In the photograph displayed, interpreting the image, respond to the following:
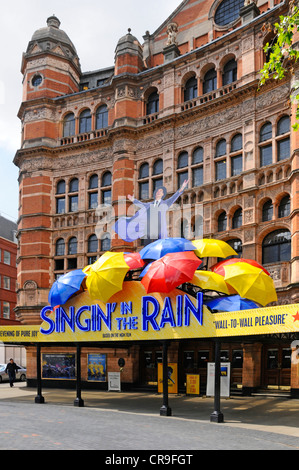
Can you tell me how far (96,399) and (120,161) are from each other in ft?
49.9

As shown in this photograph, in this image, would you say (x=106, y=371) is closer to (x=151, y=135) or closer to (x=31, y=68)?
(x=151, y=135)

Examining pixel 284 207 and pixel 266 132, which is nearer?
pixel 284 207

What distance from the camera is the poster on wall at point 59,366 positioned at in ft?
116

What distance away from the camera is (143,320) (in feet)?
70.4

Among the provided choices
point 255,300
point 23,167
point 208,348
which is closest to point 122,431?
point 255,300

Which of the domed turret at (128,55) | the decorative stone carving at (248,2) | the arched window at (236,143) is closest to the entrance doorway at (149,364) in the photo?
the arched window at (236,143)

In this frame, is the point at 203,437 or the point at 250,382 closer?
the point at 203,437

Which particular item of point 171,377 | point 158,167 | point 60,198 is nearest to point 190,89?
point 158,167

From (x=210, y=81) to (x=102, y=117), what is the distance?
27.9ft

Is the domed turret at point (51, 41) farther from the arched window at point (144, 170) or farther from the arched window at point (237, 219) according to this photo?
the arched window at point (237, 219)

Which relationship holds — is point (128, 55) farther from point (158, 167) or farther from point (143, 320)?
point (143, 320)

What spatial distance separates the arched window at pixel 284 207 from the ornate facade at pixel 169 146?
0.17ft

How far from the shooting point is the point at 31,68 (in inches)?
1592

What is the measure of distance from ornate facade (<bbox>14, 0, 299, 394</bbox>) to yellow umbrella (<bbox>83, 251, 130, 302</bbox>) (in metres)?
7.99
